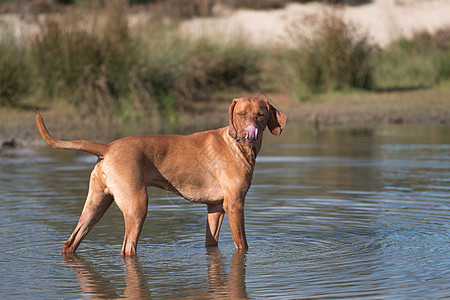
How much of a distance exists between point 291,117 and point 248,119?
13404 mm

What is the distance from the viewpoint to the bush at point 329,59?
2211 centimetres

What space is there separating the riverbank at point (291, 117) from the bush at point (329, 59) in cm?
49

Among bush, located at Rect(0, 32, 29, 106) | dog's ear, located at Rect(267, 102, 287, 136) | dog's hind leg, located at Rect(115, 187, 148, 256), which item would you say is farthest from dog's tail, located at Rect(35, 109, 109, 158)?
bush, located at Rect(0, 32, 29, 106)

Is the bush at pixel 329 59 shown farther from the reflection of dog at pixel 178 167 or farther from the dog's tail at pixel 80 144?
the dog's tail at pixel 80 144

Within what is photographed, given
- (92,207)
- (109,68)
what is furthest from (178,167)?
(109,68)

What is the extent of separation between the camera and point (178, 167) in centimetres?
691

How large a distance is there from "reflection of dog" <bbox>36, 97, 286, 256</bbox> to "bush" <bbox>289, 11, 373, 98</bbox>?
15277 mm

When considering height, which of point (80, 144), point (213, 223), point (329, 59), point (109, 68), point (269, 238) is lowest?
point (269, 238)

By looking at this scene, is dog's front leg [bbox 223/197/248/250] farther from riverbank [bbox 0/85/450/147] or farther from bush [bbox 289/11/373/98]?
bush [bbox 289/11/373/98]

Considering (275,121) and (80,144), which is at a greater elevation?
(275,121)

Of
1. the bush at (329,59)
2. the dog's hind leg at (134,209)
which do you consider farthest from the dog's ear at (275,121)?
the bush at (329,59)

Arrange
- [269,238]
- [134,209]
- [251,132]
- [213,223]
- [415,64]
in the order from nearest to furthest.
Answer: [134,209]
[251,132]
[213,223]
[269,238]
[415,64]

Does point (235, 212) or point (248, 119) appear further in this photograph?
point (235, 212)

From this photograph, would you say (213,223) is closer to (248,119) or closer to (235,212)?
(235,212)
